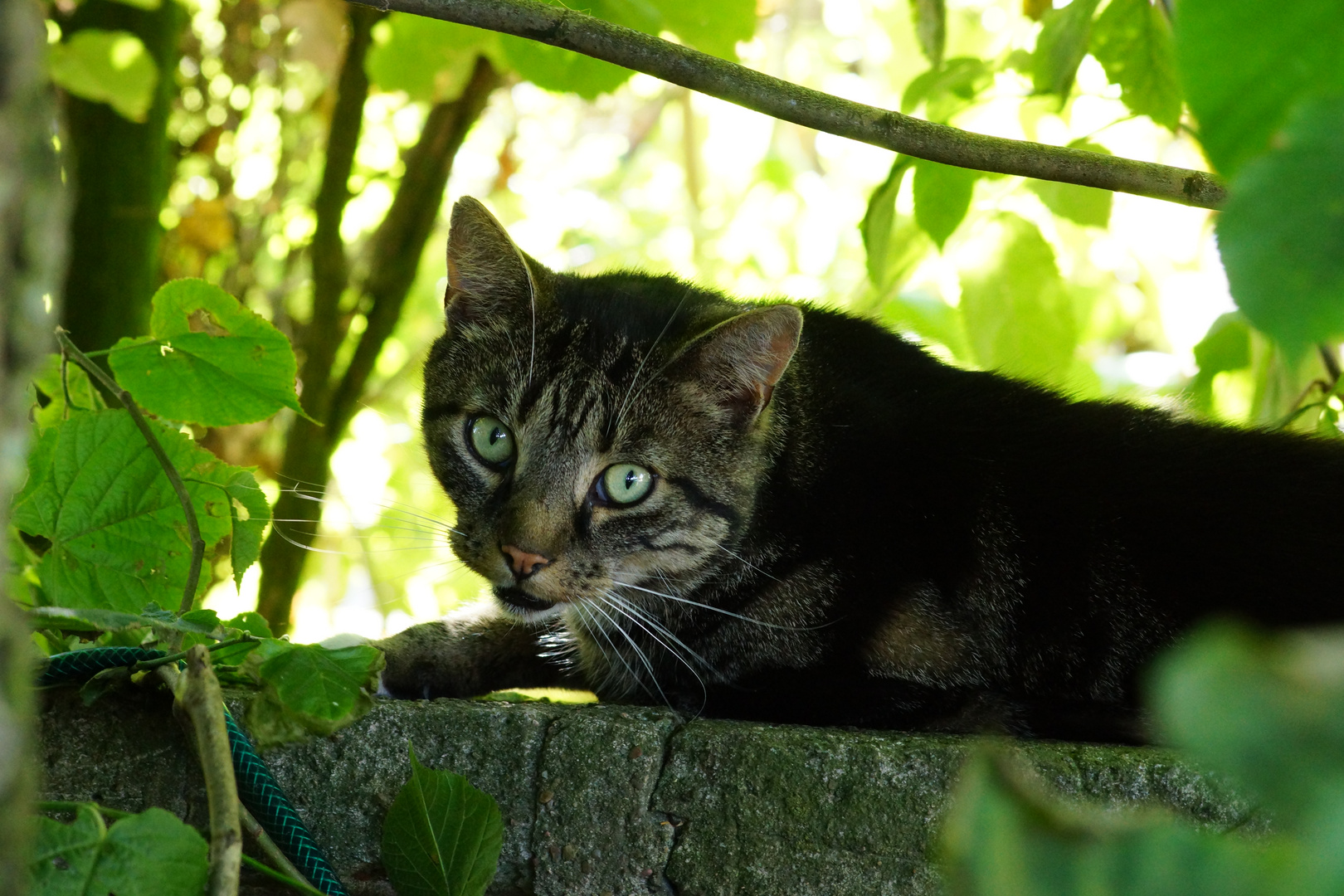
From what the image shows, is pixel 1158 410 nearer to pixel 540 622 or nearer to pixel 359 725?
pixel 540 622

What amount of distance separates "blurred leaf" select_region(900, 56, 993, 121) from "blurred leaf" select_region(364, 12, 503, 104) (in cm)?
104

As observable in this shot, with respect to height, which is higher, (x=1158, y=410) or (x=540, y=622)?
(x=1158, y=410)

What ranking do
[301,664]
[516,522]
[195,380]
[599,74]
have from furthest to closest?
1. [599,74]
2. [516,522]
3. [195,380]
4. [301,664]

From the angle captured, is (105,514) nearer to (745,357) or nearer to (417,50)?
(745,357)

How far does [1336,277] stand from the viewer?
429 millimetres

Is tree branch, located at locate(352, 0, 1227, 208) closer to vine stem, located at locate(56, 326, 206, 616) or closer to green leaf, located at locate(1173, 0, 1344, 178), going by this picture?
vine stem, located at locate(56, 326, 206, 616)

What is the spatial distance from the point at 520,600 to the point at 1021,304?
3.36 feet

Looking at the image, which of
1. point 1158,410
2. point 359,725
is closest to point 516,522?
point 359,725

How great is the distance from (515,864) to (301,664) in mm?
Answer: 348

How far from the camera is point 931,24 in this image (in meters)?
1.69

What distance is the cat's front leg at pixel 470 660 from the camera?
1.68 m

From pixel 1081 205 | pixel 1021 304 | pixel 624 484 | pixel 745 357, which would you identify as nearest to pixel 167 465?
pixel 624 484

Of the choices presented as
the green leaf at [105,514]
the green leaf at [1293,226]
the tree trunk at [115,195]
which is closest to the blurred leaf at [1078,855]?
the green leaf at [1293,226]

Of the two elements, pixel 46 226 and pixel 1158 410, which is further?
pixel 1158 410
